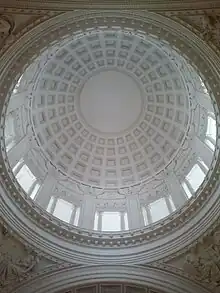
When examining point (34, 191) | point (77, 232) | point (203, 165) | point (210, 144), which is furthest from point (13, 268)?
point (210, 144)

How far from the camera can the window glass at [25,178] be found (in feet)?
69.9

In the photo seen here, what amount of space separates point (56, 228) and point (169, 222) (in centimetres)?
443

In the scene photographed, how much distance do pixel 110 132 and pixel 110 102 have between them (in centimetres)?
165

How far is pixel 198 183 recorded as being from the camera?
2103cm

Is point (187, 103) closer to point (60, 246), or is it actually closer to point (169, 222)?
point (169, 222)

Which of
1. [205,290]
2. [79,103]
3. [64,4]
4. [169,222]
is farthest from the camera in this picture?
[79,103]

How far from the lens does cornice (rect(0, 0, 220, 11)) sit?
1595 centimetres

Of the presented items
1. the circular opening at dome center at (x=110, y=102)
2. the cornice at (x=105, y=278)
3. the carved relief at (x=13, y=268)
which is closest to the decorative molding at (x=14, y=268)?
the carved relief at (x=13, y=268)

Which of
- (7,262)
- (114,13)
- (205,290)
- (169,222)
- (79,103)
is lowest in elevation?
(205,290)

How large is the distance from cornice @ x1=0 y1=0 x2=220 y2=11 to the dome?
13.0 ft

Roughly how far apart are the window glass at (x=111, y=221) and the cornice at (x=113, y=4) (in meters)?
9.66

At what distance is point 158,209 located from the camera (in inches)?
864

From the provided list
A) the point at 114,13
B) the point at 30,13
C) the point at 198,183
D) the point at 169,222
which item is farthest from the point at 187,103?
the point at 30,13

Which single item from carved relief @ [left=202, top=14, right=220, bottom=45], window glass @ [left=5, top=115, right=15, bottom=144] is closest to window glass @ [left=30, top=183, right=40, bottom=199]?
window glass @ [left=5, top=115, right=15, bottom=144]
